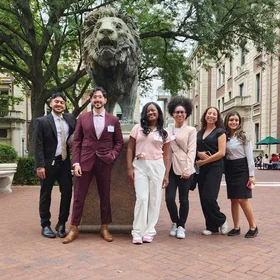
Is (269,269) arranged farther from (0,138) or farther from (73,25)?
(0,138)

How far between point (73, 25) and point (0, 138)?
104 feet

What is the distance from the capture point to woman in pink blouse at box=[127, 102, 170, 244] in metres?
4.87

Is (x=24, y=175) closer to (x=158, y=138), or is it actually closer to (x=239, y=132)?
(x=158, y=138)

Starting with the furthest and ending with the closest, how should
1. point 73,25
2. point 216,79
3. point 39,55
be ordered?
point 216,79
point 39,55
point 73,25

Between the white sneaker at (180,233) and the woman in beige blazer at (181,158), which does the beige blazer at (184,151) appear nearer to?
the woman in beige blazer at (181,158)

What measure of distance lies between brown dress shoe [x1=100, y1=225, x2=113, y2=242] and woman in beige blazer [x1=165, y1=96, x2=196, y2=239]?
932mm

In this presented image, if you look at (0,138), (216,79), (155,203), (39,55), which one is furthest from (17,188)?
(216,79)

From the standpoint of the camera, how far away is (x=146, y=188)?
16.0 feet

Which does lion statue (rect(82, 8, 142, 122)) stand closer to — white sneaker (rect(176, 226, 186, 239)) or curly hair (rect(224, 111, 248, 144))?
curly hair (rect(224, 111, 248, 144))

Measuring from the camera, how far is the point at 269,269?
3979mm

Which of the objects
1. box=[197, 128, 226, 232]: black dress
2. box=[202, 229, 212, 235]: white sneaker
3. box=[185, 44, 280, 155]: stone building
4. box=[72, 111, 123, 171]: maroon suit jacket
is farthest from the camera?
box=[185, 44, 280, 155]: stone building

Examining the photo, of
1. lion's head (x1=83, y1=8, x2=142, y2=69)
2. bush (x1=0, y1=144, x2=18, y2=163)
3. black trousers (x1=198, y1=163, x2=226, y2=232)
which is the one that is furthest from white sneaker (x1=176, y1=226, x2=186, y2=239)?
bush (x1=0, y1=144, x2=18, y2=163)

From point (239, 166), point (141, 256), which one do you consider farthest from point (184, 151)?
point (141, 256)

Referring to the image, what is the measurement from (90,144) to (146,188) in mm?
962
